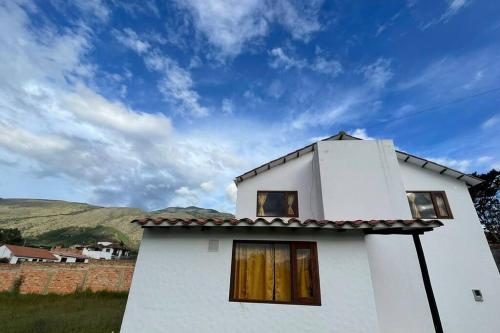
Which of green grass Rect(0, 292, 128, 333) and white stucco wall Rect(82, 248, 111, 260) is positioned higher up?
white stucco wall Rect(82, 248, 111, 260)

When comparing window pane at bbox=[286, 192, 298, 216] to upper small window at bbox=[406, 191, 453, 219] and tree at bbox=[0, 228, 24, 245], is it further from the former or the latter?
tree at bbox=[0, 228, 24, 245]

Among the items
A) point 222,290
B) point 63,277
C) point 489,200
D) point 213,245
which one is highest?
point 489,200

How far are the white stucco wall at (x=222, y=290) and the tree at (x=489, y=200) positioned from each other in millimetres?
20217

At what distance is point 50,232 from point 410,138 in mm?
94370

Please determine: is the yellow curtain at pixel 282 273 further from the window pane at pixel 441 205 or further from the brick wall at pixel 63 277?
the brick wall at pixel 63 277

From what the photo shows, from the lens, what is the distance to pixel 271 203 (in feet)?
34.3

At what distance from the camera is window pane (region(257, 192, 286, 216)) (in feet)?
33.4

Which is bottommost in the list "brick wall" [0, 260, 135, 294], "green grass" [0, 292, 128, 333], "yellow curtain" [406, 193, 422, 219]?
"green grass" [0, 292, 128, 333]

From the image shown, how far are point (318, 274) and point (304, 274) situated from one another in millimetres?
328

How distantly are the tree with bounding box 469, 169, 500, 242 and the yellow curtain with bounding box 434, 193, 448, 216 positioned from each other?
523 inches

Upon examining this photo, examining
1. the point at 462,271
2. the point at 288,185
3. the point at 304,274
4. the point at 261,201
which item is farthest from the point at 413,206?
the point at 304,274

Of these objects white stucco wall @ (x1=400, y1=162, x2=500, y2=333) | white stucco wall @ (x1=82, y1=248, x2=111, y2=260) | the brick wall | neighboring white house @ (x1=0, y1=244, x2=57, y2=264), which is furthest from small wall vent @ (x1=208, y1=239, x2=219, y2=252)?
white stucco wall @ (x1=82, y1=248, x2=111, y2=260)

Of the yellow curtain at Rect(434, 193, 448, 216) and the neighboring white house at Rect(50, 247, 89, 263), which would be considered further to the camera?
the neighboring white house at Rect(50, 247, 89, 263)

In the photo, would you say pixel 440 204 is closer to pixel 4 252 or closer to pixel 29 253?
pixel 29 253
